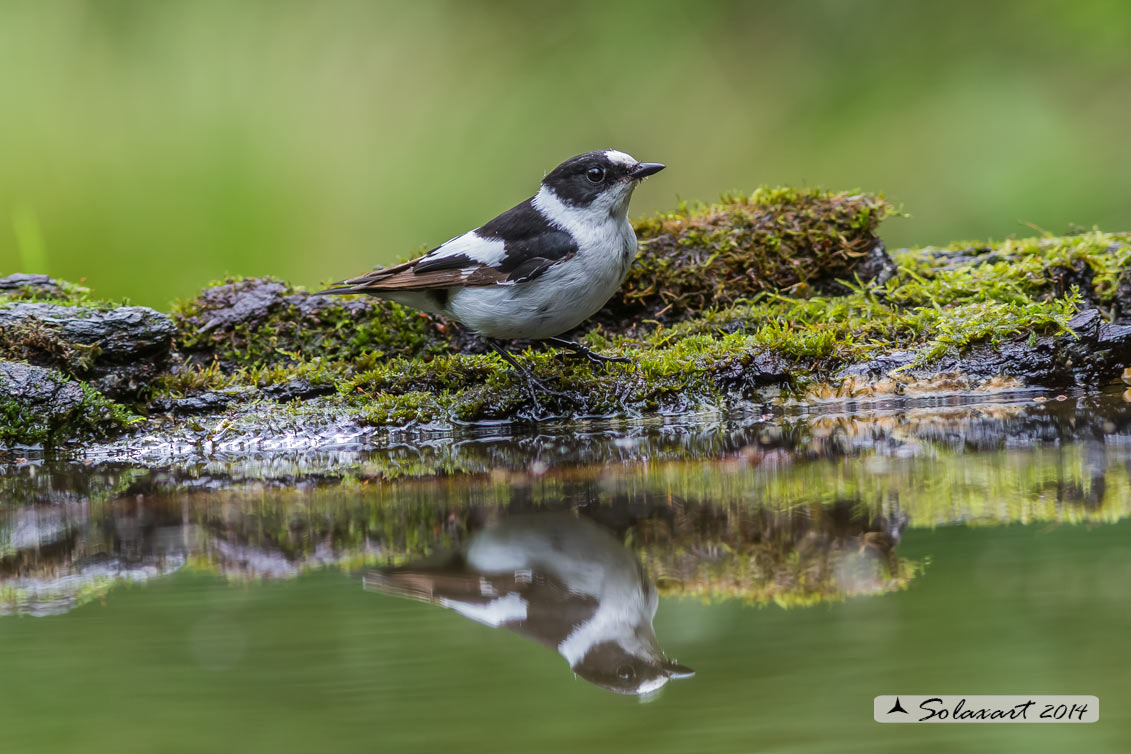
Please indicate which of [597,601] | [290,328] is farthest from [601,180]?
[597,601]

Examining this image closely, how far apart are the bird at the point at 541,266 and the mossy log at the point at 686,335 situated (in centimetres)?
27

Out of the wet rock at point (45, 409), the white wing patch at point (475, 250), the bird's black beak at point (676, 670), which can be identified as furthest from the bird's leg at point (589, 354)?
the bird's black beak at point (676, 670)

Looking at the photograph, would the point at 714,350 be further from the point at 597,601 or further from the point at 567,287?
the point at 597,601

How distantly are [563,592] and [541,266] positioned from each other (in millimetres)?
2564

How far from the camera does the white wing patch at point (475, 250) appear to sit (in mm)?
4336

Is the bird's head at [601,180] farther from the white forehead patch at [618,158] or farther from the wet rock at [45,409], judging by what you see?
the wet rock at [45,409]

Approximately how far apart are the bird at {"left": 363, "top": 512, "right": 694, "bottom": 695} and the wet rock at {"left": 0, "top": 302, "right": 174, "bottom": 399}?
2.92 metres

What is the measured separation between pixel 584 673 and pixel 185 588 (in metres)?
0.97

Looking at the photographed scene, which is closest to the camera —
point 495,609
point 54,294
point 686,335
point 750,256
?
point 495,609

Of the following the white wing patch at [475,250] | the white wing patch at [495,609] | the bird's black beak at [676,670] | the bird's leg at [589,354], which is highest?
the white wing patch at [475,250]

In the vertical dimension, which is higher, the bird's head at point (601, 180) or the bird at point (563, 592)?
the bird's head at point (601, 180)

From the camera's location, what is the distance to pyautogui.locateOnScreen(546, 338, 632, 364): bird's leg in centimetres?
446

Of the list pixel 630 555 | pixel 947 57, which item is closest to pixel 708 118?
pixel 947 57

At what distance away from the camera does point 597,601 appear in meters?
1.71
